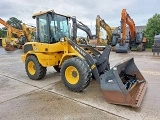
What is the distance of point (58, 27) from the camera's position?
5445 mm

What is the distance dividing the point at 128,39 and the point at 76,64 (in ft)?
44.8

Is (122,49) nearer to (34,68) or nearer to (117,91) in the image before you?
(34,68)

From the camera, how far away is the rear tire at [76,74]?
13.2ft

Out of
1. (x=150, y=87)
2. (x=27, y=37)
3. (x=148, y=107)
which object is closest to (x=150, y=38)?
(x=27, y=37)

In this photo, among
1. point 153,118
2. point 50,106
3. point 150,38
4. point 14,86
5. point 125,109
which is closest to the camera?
point 153,118

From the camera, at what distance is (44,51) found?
527 centimetres

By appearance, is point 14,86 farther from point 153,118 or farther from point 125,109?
point 153,118

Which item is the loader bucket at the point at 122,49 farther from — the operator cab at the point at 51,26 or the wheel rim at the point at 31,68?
the wheel rim at the point at 31,68

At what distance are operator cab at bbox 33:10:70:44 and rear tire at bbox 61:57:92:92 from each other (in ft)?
4.46

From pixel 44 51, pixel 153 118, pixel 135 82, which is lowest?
pixel 153 118

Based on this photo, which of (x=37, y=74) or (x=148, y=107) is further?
(x=37, y=74)

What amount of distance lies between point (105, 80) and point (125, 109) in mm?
686

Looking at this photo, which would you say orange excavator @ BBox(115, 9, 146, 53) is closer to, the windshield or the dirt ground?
the windshield

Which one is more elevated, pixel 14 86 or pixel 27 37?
pixel 27 37
